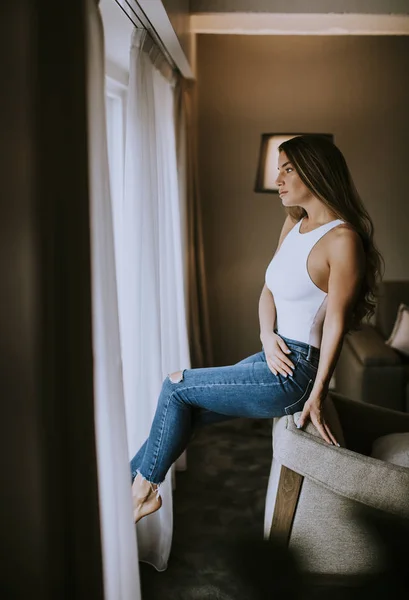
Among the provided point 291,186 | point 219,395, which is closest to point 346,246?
point 291,186

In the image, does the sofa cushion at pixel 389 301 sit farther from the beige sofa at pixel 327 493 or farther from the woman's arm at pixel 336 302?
the woman's arm at pixel 336 302

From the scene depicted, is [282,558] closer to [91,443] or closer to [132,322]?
[91,443]

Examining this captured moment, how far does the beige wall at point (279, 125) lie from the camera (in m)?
3.80

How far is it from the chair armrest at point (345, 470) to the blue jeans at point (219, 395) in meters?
0.12

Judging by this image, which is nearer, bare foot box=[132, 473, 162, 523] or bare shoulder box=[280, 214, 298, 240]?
bare foot box=[132, 473, 162, 523]

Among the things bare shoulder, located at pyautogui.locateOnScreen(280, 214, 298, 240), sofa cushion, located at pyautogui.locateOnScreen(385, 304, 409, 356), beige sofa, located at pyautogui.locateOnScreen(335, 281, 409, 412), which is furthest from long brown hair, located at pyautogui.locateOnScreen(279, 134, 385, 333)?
sofa cushion, located at pyautogui.locateOnScreen(385, 304, 409, 356)

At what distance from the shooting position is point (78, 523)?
1180 mm

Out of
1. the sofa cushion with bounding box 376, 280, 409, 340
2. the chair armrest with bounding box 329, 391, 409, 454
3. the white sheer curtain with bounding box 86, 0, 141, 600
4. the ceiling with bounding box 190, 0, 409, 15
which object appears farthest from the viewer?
the sofa cushion with bounding box 376, 280, 409, 340

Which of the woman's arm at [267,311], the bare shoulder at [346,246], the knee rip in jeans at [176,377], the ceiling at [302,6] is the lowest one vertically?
the knee rip in jeans at [176,377]

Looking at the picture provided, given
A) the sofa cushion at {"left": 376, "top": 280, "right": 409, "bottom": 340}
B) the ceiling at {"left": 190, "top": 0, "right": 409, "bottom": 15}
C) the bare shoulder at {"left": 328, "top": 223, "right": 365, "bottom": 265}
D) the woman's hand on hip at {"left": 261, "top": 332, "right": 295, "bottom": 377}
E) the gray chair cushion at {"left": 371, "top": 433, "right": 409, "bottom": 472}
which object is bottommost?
the gray chair cushion at {"left": 371, "top": 433, "right": 409, "bottom": 472}

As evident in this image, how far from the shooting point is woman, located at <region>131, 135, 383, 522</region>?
5.48ft

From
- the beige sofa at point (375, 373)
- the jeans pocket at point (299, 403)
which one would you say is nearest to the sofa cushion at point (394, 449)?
the jeans pocket at point (299, 403)

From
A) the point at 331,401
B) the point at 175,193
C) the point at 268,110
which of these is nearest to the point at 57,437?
the point at 331,401

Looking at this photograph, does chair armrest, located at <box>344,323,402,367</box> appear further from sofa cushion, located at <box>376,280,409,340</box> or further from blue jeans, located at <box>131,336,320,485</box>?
blue jeans, located at <box>131,336,320,485</box>
